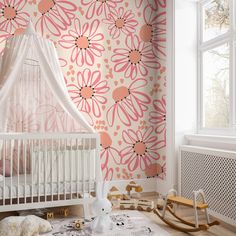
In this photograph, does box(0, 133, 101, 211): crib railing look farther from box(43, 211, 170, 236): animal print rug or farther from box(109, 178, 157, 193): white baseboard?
box(109, 178, 157, 193): white baseboard

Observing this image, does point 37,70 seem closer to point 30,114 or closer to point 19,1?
point 30,114

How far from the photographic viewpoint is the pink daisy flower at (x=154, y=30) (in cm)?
372

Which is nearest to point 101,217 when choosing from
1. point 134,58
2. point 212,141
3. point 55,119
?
point 55,119

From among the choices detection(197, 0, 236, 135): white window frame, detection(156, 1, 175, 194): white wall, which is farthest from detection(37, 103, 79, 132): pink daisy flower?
detection(197, 0, 236, 135): white window frame

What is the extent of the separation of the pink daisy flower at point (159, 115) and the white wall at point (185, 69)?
268 millimetres

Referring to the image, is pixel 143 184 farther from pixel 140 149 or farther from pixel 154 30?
pixel 154 30

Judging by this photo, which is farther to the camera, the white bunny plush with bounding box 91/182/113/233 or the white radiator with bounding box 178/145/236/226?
the white radiator with bounding box 178/145/236/226

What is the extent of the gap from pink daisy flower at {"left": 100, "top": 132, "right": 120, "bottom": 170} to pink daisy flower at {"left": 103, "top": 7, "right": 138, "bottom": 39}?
4.08ft

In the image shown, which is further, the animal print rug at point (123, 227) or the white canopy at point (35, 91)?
the white canopy at point (35, 91)

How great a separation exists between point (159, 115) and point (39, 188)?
1.80m

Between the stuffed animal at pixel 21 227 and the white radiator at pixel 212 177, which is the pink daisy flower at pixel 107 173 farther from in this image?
the stuffed animal at pixel 21 227

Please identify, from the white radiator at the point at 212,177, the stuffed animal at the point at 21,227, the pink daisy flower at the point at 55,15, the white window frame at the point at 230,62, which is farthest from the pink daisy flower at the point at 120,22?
the stuffed animal at the point at 21,227

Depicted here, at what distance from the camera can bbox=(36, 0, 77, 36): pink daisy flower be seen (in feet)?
11.0

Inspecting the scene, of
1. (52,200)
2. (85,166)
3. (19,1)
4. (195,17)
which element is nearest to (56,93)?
(85,166)
